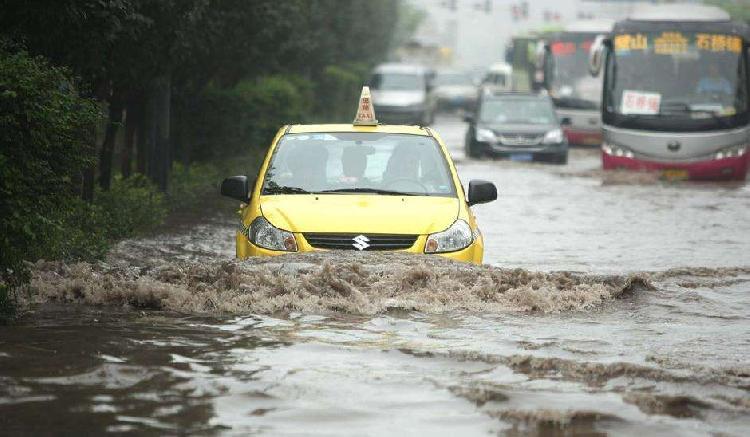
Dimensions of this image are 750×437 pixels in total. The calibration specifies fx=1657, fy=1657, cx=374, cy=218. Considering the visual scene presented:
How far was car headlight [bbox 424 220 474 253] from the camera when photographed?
11906mm

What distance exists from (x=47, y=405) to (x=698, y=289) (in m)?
7.10

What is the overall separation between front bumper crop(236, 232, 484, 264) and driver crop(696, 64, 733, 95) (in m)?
17.1

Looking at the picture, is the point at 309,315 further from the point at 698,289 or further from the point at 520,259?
the point at 520,259

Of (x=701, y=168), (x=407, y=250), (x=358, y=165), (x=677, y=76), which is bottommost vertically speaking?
(x=701, y=168)

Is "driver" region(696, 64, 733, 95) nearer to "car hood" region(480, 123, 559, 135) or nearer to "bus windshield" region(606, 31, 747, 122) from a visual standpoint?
"bus windshield" region(606, 31, 747, 122)

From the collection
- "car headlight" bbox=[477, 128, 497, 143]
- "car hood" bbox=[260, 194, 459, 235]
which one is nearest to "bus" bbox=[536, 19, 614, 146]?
"car headlight" bbox=[477, 128, 497, 143]

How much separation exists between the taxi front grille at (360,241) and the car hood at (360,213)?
0.12 feet

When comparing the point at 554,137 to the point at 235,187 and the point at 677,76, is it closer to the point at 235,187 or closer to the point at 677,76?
the point at 677,76

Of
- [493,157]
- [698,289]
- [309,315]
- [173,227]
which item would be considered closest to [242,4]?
[173,227]

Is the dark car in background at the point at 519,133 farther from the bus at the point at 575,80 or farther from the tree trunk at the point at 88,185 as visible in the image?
the tree trunk at the point at 88,185

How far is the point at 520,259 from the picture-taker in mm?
17625

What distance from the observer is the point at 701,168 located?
92.2 ft

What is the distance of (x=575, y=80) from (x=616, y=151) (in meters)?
14.0

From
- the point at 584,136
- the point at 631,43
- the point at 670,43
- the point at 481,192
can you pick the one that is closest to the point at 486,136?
the point at 631,43
